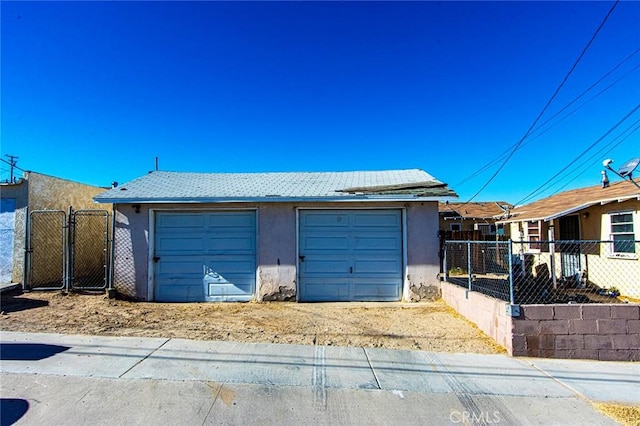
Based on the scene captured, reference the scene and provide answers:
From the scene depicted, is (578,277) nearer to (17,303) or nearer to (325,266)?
(325,266)

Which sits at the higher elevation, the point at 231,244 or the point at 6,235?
the point at 6,235

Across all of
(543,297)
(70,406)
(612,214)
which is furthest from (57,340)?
(612,214)

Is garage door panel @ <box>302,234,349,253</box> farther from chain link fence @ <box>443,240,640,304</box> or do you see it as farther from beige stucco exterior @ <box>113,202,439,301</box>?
chain link fence @ <box>443,240,640,304</box>

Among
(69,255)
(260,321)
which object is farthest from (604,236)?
(69,255)

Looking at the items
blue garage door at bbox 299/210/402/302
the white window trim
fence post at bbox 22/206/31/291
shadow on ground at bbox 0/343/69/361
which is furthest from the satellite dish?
fence post at bbox 22/206/31/291

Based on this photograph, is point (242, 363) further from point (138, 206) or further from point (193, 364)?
point (138, 206)

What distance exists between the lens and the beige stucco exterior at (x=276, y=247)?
8711 mm

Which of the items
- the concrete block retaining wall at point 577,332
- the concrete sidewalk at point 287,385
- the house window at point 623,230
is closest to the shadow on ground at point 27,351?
the concrete sidewalk at point 287,385

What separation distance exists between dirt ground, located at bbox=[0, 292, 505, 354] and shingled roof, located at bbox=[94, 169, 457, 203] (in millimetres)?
2447

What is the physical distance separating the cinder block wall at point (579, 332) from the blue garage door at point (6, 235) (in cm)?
1170

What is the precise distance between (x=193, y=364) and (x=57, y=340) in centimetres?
252

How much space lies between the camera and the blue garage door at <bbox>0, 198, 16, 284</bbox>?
31.2 feet

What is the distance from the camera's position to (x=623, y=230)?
1011 centimetres

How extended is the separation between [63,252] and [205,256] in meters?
3.97
